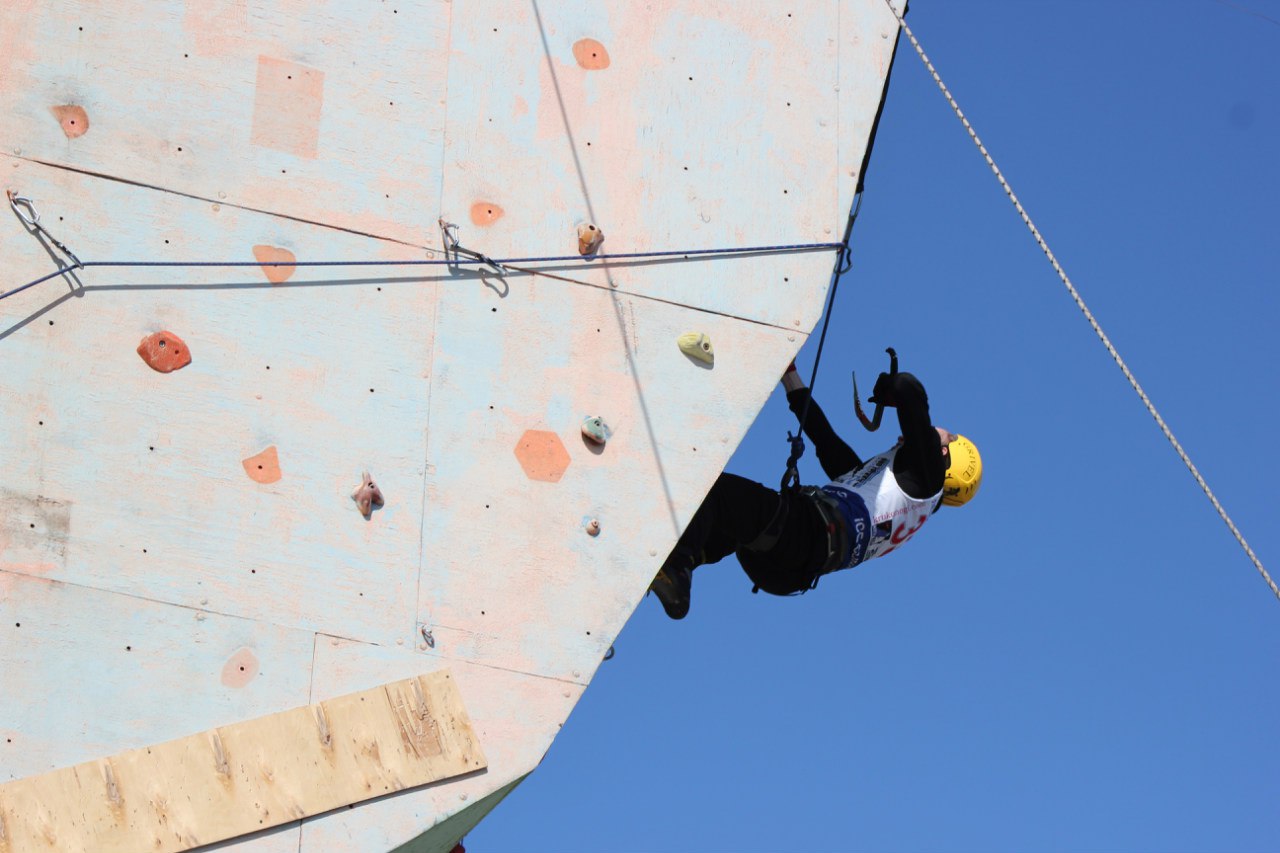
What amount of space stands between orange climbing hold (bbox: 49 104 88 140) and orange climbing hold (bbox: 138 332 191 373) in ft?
2.55

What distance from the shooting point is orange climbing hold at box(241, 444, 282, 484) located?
21.8ft

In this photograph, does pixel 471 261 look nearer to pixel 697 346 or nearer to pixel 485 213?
pixel 485 213

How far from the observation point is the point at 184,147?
6824mm

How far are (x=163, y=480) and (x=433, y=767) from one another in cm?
137

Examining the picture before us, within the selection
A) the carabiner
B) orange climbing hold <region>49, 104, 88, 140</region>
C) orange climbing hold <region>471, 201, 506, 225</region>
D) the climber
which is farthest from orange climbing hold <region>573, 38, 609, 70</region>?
the carabiner

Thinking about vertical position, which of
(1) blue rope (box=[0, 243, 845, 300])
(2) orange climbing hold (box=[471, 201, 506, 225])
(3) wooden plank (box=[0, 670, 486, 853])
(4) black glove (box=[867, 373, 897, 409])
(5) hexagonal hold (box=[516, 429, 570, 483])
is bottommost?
(3) wooden plank (box=[0, 670, 486, 853])

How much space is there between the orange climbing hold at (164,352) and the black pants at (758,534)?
2339 millimetres

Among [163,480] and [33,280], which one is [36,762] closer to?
[163,480]

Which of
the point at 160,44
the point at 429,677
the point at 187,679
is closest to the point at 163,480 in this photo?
the point at 187,679

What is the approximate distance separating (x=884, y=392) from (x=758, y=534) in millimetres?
841

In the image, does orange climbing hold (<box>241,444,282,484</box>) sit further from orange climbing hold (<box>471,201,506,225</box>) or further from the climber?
the climber

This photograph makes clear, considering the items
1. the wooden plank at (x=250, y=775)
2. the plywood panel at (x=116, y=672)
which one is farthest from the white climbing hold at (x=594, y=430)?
the plywood panel at (x=116, y=672)

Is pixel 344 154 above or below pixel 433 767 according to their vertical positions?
above

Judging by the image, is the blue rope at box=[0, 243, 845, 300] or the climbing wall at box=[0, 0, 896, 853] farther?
the blue rope at box=[0, 243, 845, 300]
